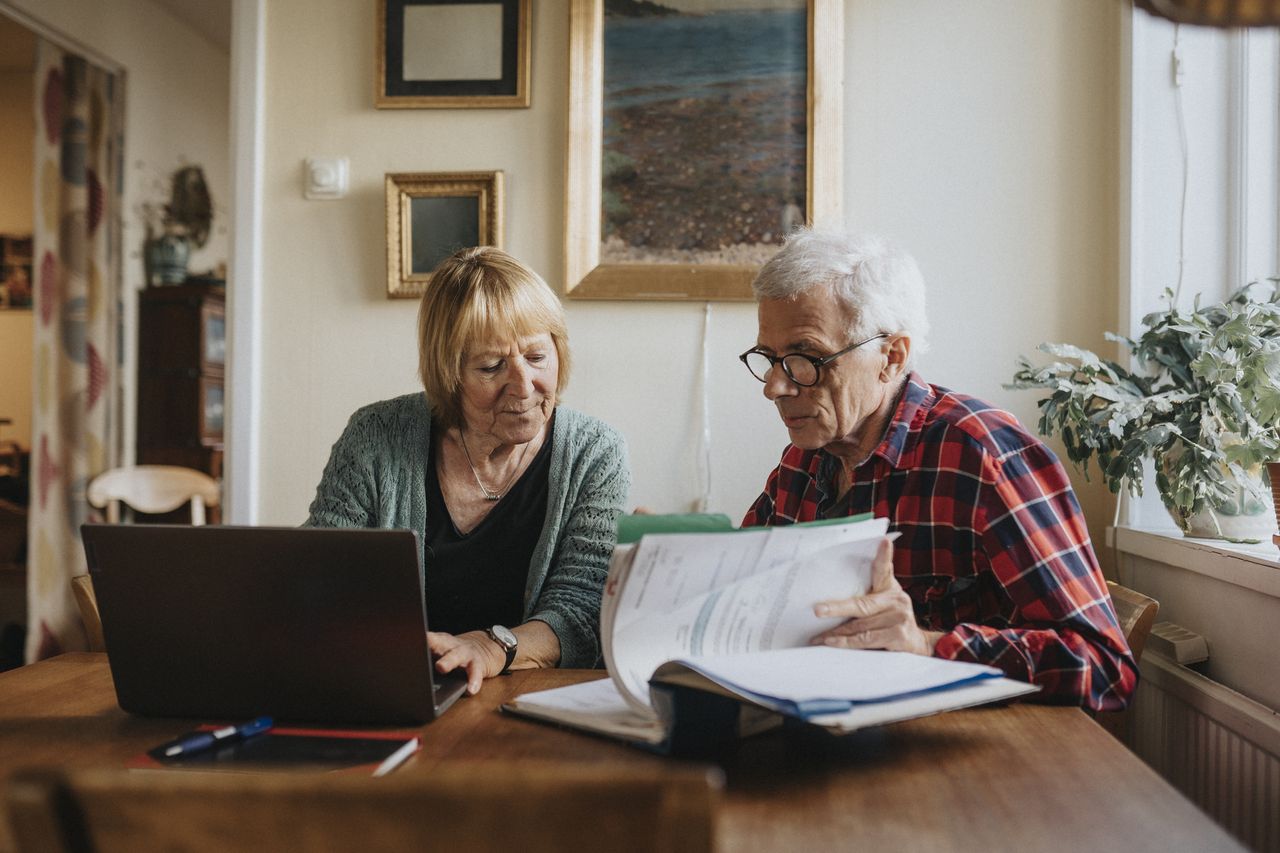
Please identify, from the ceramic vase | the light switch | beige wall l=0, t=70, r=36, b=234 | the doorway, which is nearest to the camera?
the ceramic vase

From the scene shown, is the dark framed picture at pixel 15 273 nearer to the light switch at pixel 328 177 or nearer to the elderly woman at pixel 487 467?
the light switch at pixel 328 177

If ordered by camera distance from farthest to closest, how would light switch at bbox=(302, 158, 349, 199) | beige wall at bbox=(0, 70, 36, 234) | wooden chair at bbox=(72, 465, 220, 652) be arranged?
beige wall at bbox=(0, 70, 36, 234), wooden chair at bbox=(72, 465, 220, 652), light switch at bbox=(302, 158, 349, 199)

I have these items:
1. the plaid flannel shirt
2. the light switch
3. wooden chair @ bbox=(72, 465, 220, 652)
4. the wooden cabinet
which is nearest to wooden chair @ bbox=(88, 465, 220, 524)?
wooden chair @ bbox=(72, 465, 220, 652)

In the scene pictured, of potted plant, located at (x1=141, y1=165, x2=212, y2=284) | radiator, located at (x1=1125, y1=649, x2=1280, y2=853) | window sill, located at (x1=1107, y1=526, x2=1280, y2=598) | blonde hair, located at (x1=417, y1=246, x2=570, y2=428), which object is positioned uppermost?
potted plant, located at (x1=141, y1=165, x2=212, y2=284)

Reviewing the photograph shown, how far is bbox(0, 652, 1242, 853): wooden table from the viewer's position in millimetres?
711

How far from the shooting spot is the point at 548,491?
1640 millimetres

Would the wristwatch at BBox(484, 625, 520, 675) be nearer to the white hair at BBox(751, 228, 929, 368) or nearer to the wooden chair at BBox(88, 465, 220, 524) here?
the white hair at BBox(751, 228, 929, 368)

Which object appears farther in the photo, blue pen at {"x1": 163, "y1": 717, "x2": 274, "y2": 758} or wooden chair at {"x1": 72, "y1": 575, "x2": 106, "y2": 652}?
wooden chair at {"x1": 72, "y1": 575, "x2": 106, "y2": 652}

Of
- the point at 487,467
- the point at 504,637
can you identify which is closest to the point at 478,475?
the point at 487,467

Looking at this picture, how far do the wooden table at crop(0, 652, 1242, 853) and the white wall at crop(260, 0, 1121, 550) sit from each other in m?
1.23

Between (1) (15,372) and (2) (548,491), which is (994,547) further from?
(1) (15,372)

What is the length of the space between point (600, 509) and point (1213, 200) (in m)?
1.39

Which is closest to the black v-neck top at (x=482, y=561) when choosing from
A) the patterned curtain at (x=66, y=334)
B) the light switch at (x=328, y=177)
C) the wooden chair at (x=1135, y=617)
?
the wooden chair at (x=1135, y=617)

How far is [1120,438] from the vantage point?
5.62ft
